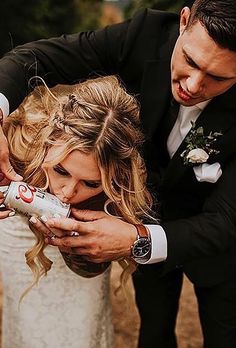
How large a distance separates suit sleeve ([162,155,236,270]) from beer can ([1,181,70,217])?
529 mm

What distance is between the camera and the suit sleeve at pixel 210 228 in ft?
7.34

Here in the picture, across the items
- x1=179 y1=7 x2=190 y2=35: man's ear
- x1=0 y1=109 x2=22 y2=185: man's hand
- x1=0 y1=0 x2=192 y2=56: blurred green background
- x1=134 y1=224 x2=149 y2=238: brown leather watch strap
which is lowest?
x1=0 y1=0 x2=192 y2=56: blurred green background

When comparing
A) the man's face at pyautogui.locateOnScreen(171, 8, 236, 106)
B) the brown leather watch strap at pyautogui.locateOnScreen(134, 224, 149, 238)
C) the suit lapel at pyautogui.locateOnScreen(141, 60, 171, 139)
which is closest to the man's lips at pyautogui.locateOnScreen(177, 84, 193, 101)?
the man's face at pyautogui.locateOnScreen(171, 8, 236, 106)

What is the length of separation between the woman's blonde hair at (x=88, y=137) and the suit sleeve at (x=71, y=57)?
9 centimetres

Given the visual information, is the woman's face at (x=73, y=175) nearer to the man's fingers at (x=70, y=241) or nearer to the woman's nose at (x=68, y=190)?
the woman's nose at (x=68, y=190)

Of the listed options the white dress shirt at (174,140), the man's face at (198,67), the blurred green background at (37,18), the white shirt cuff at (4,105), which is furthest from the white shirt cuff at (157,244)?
the blurred green background at (37,18)

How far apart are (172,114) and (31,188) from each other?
71 cm

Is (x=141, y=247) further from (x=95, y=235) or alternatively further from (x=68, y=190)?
(x=68, y=190)

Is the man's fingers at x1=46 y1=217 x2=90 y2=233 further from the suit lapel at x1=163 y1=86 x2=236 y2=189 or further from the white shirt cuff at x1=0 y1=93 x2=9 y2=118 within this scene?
the suit lapel at x1=163 y1=86 x2=236 y2=189

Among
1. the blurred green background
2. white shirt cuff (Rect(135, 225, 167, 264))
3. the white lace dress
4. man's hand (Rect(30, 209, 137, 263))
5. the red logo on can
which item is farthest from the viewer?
the blurred green background

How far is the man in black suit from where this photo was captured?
199 centimetres

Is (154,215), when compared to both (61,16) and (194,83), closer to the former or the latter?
(194,83)

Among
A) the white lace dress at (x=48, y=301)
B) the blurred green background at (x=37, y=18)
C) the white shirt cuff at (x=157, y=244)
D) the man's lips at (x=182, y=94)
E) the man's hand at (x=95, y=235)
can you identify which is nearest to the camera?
the man's hand at (x=95, y=235)

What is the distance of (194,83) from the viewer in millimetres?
2000
